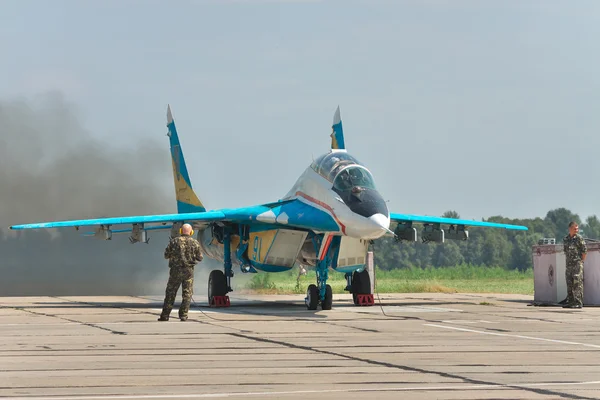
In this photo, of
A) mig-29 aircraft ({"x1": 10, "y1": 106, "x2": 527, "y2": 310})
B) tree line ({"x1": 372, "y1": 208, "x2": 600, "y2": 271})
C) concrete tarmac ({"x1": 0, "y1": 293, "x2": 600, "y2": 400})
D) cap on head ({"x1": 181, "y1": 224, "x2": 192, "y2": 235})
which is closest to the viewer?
concrete tarmac ({"x1": 0, "y1": 293, "x2": 600, "y2": 400})

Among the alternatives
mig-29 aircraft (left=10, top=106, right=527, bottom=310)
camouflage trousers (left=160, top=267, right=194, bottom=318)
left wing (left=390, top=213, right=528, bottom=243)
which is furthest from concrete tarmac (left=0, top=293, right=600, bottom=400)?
left wing (left=390, top=213, right=528, bottom=243)

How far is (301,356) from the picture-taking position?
12203 millimetres

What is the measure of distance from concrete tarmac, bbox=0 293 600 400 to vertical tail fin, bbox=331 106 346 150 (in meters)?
6.83

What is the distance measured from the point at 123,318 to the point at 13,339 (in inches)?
203

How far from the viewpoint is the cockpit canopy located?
67.6 feet

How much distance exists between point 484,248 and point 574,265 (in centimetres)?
7158

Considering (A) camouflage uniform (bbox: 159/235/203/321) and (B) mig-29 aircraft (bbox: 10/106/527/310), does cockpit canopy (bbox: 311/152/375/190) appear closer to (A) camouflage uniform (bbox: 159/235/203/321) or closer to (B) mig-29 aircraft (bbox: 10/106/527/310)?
(B) mig-29 aircraft (bbox: 10/106/527/310)

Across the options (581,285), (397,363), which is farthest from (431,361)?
(581,285)

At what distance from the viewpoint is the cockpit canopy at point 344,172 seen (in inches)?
811

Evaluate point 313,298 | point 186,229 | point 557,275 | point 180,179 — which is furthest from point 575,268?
point 180,179

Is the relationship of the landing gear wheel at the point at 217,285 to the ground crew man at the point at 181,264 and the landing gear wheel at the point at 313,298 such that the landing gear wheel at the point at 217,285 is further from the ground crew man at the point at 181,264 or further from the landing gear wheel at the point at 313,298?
the ground crew man at the point at 181,264

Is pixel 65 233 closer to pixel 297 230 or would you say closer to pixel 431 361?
pixel 297 230

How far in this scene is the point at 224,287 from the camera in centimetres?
2453

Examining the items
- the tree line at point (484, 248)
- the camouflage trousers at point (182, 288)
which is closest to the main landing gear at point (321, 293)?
the camouflage trousers at point (182, 288)
